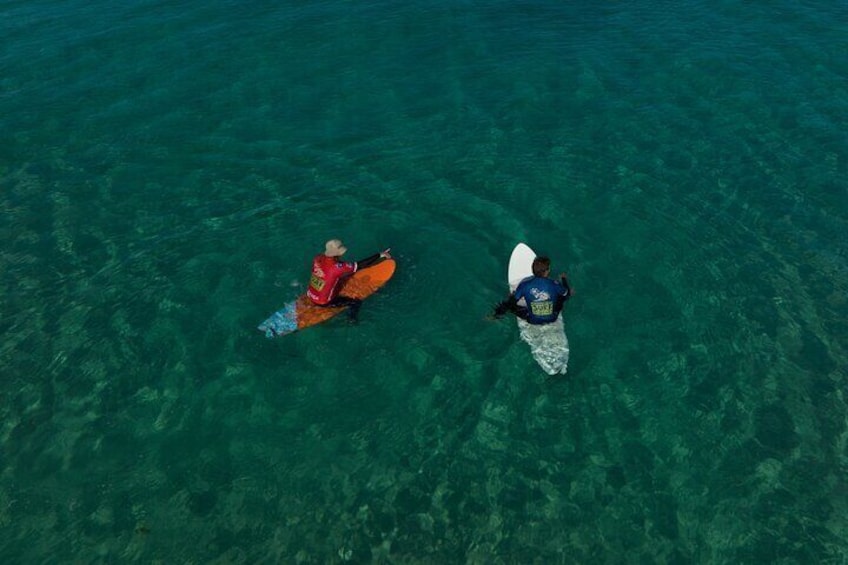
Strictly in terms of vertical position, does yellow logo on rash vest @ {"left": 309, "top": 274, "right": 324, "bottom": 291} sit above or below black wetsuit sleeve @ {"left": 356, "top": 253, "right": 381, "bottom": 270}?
above

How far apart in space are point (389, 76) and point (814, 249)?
16.7 metres

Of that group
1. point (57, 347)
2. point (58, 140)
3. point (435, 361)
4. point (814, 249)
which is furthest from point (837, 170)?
point (58, 140)

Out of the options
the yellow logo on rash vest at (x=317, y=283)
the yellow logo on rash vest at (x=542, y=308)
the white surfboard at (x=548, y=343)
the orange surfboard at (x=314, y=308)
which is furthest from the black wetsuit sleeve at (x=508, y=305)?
the yellow logo on rash vest at (x=317, y=283)

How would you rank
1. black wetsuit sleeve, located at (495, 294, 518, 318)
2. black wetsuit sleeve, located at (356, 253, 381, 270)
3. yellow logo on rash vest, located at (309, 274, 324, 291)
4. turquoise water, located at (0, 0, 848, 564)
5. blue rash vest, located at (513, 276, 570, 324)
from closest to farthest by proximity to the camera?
turquoise water, located at (0, 0, 848, 564) < blue rash vest, located at (513, 276, 570, 324) < black wetsuit sleeve, located at (495, 294, 518, 318) < yellow logo on rash vest, located at (309, 274, 324, 291) < black wetsuit sleeve, located at (356, 253, 381, 270)

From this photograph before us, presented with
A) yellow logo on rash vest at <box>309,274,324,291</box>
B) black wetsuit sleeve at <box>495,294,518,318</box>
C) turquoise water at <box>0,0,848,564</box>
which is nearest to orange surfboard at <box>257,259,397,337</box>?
turquoise water at <box>0,0,848,564</box>

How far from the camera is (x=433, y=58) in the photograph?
2672 centimetres

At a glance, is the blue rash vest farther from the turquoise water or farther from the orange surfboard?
the orange surfboard

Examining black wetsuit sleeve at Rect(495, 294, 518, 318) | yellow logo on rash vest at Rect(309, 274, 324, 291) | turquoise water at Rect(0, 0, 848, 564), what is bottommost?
turquoise water at Rect(0, 0, 848, 564)

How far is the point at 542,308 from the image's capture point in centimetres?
1442

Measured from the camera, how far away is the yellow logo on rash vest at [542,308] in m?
14.4

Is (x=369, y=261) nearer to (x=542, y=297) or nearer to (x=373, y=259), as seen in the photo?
(x=373, y=259)

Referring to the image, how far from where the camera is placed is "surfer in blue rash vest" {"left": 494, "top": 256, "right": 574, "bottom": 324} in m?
14.3

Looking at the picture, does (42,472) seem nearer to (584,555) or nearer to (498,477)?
(498,477)

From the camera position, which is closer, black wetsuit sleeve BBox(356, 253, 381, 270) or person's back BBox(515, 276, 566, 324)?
person's back BBox(515, 276, 566, 324)
